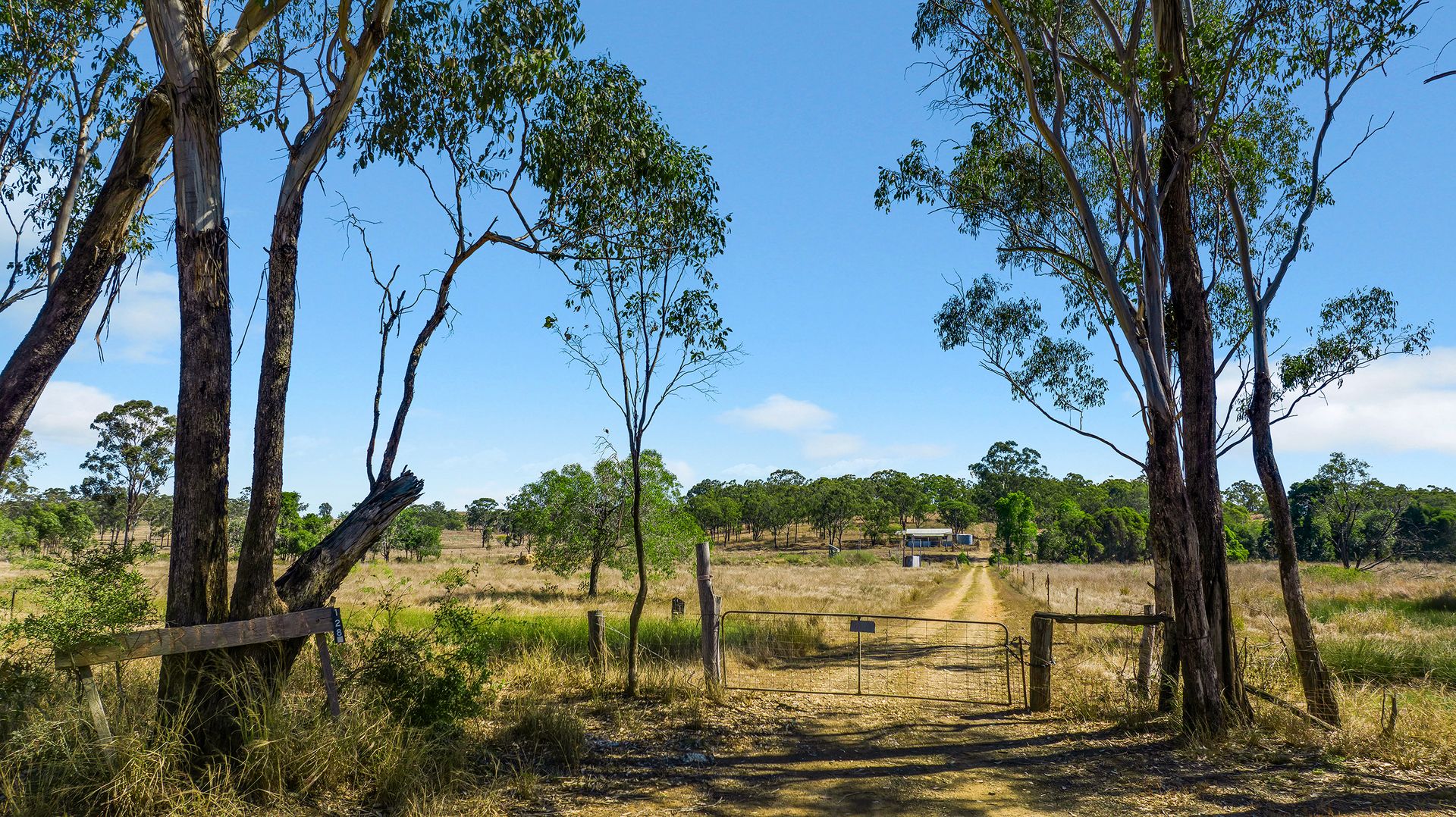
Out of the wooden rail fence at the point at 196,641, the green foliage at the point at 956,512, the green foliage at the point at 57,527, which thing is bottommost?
the wooden rail fence at the point at 196,641

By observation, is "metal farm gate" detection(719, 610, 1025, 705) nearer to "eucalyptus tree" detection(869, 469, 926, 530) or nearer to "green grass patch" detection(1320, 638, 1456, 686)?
"green grass patch" detection(1320, 638, 1456, 686)

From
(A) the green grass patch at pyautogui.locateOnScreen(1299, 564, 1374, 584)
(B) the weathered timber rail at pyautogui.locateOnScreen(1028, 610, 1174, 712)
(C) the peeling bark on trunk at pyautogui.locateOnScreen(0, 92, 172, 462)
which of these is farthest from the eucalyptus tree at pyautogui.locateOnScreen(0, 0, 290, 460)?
(A) the green grass patch at pyautogui.locateOnScreen(1299, 564, 1374, 584)

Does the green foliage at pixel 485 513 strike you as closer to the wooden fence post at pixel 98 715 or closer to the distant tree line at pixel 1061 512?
the distant tree line at pixel 1061 512

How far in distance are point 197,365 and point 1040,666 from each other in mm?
9635

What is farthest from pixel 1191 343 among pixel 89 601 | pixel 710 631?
pixel 89 601

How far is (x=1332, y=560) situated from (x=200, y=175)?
67.5m

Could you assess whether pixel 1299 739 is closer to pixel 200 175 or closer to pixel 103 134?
pixel 200 175

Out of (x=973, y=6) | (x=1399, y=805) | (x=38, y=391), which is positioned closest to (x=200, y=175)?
(x=38, y=391)

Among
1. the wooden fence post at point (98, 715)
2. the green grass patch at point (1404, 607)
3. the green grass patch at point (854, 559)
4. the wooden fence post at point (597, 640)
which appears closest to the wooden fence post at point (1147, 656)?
the wooden fence post at point (597, 640)

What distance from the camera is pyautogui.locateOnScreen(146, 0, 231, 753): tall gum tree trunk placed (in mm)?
6410

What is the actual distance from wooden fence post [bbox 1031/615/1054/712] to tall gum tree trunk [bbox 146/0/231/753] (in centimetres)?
873

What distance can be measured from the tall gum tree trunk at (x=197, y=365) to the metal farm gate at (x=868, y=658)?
5.38 meters

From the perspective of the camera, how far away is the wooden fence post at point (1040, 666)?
33.9 feet

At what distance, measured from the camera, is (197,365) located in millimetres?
6750
